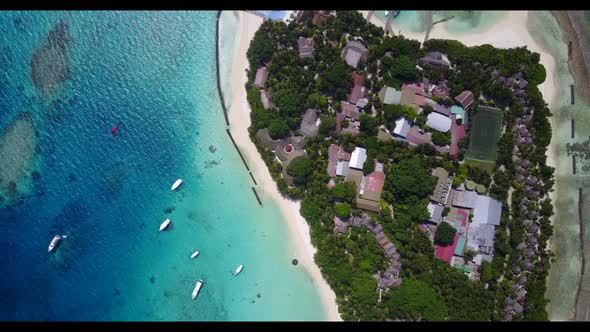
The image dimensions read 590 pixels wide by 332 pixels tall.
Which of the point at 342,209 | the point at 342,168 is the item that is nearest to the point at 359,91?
the point at 342,168

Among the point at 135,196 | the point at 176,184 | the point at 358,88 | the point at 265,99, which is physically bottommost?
the point at 135,196

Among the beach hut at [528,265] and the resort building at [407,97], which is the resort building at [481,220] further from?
the resort building at [407,97]

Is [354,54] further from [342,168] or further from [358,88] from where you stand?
[342,168]

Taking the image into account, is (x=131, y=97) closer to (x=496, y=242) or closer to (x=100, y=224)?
(x=100, y=224)

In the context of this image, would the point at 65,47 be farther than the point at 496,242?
Yes

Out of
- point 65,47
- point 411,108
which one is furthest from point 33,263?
point 411,108

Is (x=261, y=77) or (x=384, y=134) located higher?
(x=261, y=77)
